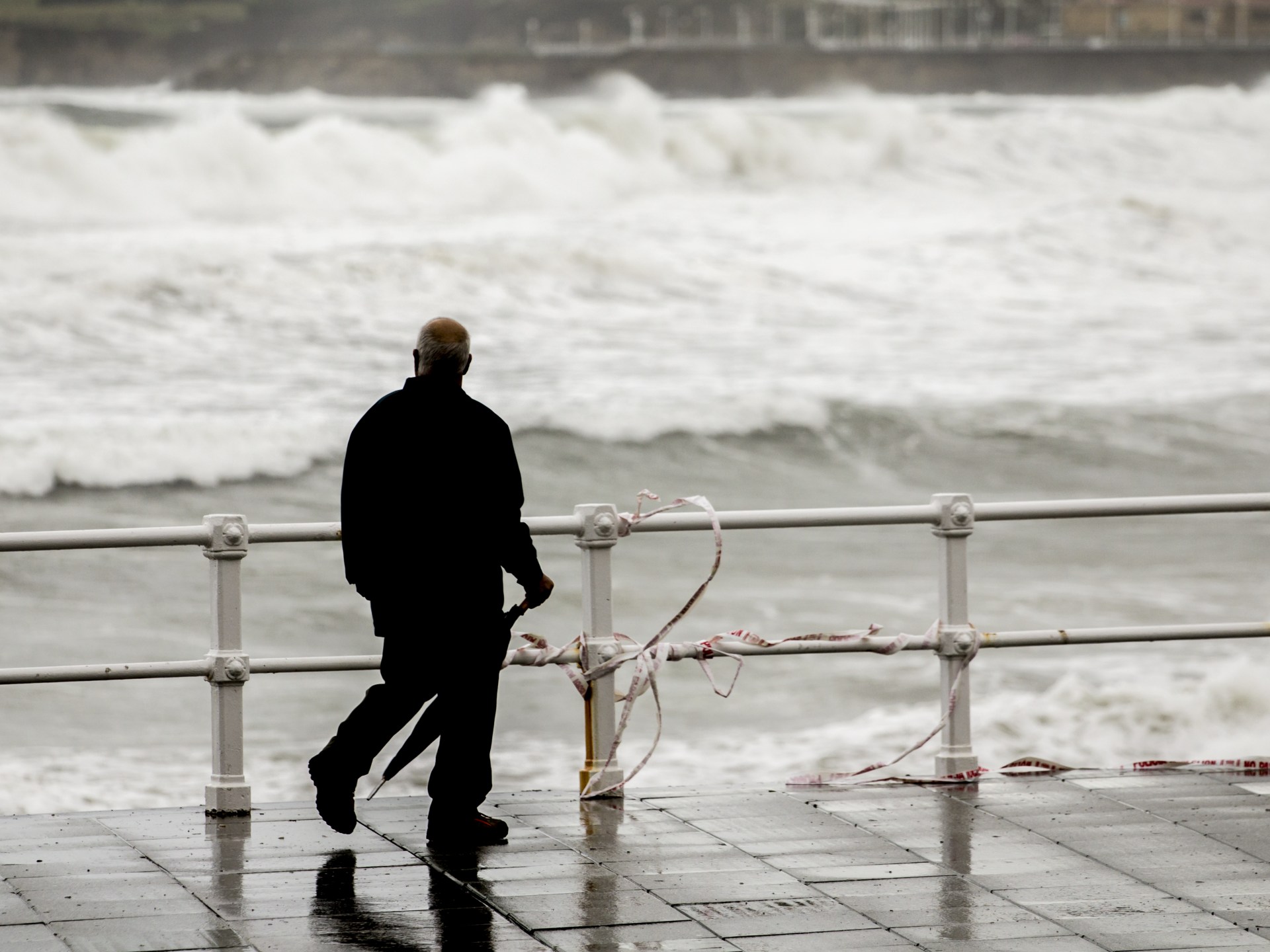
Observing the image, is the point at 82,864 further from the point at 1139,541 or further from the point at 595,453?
the point at 595,453

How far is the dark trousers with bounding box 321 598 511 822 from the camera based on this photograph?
16.8 feet

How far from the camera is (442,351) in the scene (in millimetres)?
5078

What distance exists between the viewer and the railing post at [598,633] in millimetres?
5719

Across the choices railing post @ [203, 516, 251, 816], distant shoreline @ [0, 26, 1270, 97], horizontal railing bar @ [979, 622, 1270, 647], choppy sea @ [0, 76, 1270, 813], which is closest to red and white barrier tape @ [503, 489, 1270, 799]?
horizontal railing bar @ [979, 622, 1270, 647]

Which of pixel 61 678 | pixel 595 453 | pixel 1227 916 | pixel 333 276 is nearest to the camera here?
pixel 1227 916

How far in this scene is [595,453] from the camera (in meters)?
30.0

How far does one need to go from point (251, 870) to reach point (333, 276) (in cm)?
3184

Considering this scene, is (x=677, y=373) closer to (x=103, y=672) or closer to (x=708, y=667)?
(x=708, y=667)

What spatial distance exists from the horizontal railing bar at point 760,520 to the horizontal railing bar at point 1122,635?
0.36 metres

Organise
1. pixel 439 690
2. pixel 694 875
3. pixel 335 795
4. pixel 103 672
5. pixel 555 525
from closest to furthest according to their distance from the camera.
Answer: pixel 694 875
pixel 335 795
pixel 439 690
pixel 103 672
pixel 555 525

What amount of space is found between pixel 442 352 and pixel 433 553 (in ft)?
1.76

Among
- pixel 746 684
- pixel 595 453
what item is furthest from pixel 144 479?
pixel 746 684

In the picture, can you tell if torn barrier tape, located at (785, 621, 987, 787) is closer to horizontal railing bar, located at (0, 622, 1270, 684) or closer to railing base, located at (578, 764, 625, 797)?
horizontal railing bar, located at (0, 622, 1270, 684)

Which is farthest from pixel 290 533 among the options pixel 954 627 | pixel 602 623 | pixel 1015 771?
pixel 1015 771
